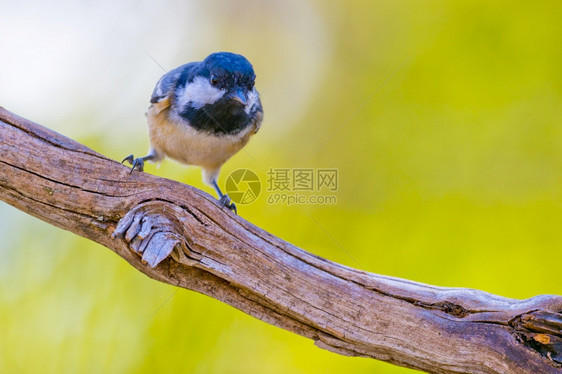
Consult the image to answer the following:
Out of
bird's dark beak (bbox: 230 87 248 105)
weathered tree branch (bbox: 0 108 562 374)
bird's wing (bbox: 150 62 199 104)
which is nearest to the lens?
weathered tree branch (bbox: 0 108 562 374)

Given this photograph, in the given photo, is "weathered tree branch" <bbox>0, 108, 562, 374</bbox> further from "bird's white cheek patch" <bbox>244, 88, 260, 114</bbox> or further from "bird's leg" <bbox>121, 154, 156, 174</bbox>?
"bird's white cheek patch" <bbox>244, 88, 260, 114</bbox>

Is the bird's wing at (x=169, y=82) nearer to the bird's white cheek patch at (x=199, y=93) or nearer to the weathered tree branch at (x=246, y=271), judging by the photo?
the bird's white cheek patch at (x=199, y=93)

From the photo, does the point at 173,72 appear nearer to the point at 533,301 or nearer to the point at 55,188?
the point at 55,188

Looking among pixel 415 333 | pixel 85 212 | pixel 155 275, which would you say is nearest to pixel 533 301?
pixel 415 333

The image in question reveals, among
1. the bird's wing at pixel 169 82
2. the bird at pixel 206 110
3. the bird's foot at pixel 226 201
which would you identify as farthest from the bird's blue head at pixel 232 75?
the bird's foot at pixel 226 201

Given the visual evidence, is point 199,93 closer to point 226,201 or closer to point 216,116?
point 216,116

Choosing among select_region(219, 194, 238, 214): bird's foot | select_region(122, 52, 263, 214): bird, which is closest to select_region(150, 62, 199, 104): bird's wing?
select_region(122, 52, 263, 214): bird
